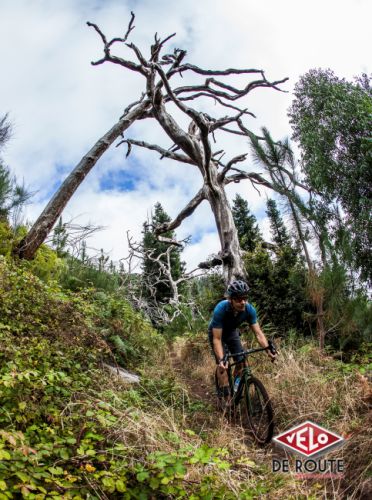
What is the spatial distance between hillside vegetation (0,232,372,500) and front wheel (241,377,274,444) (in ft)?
0.53

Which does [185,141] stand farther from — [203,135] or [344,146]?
[344,146]

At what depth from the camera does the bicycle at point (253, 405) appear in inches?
162

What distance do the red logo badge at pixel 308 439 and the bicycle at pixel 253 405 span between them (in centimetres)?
27

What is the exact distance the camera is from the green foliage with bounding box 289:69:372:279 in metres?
13.2

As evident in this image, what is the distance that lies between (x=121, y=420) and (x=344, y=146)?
46.2 ft

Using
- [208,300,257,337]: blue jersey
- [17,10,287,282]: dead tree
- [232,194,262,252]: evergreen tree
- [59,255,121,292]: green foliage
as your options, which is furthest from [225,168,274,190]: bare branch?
[232,194,262,252]: evergreen tree

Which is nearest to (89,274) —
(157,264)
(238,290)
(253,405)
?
(238,290)

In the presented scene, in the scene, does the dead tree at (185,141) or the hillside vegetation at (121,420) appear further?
the dead tree at (185,141)

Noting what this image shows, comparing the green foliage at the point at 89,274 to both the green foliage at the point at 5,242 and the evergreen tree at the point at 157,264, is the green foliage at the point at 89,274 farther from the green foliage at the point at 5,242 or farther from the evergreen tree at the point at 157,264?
the evergreen tree at the point at 157,264

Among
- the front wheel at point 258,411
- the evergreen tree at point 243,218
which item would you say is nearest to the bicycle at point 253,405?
the front wheel at point 258,411

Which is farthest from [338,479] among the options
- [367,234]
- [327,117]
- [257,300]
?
[327,117]

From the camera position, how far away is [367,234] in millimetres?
12445

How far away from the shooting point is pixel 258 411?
14.1ft

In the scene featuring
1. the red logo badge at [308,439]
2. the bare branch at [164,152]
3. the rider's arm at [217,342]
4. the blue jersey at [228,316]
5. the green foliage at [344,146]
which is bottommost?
the red logo badge at [308,439]
